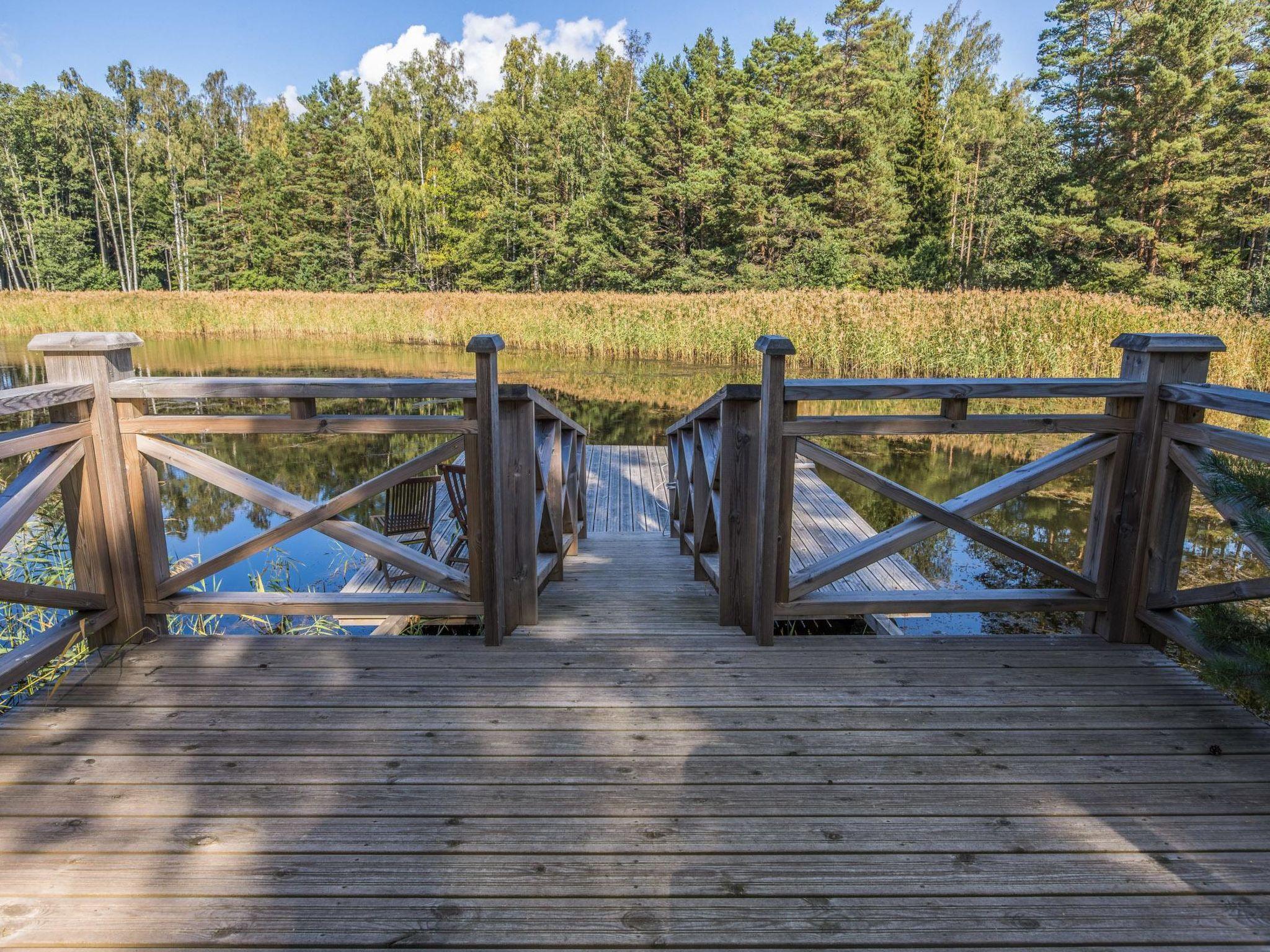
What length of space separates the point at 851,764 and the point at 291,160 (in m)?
41.8

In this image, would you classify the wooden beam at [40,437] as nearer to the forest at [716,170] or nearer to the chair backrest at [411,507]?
the chair backrest at [411,507]

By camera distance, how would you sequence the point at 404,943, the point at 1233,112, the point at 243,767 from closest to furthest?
1. the point at 404,943
2. the point at 243,767
3. the point at 1233,112

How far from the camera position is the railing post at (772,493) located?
2574 millimetres

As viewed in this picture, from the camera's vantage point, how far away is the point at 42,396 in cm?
230

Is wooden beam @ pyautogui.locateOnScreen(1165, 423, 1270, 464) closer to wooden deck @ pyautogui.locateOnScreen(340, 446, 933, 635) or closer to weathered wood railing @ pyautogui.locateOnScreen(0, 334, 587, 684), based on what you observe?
wooden deck @ pyautogui.locateOnScreen(340, 446, 933, 635)

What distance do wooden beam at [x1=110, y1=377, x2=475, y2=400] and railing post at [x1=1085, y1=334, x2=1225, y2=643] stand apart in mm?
2325

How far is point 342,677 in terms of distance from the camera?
2424mm

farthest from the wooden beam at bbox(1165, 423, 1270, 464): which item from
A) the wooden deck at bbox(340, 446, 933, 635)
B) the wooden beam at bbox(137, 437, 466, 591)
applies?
the wooden beam at bbox(137, 437, 466, 591)

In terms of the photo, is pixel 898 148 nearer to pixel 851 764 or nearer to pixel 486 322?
Answer: pixel 486 322

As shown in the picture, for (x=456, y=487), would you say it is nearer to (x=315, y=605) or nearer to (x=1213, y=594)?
(x=315, y=605)

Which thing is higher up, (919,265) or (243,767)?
(919,265)

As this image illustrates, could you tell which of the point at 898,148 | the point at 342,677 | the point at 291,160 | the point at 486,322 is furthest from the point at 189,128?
the point at 342,677

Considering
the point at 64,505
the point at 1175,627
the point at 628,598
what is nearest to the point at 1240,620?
the point at 1175,627

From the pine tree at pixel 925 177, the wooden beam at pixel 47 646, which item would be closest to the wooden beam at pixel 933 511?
the wooden beam at pixel 47 646
